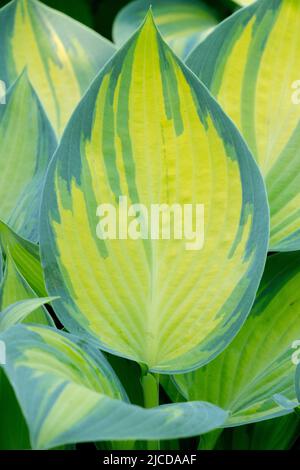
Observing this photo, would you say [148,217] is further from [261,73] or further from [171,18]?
[171,18]

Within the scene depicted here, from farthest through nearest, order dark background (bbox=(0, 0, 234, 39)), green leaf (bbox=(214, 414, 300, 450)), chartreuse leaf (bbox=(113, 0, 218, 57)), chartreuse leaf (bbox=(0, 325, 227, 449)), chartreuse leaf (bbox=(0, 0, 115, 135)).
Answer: dark background (bbox=(0, 0, 234, 39)) < chartreuse leaf (bbox=(113, 0, 218, 57)) < chartreuse leaf (bbox=(0, 0, 115, 135)) < green leaf (bbox=(214, 414, 300, 450)) < chartreuse leaf (bbox=(0, 325, 227, 449))

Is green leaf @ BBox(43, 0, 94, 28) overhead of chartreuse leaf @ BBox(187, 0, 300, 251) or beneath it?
overhead

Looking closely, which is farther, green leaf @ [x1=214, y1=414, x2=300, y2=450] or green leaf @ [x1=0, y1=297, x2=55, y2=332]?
green leaf @ [x1=214, y1=414, x2=300, y2=450]

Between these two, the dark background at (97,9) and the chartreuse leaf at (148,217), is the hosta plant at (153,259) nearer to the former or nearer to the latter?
the chartreuse leaf at (148,217)

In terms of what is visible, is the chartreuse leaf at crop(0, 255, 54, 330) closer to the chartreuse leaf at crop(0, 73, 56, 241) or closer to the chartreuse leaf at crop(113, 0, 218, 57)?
the chartreuse leaf at crop(0, 73, 56, 241)

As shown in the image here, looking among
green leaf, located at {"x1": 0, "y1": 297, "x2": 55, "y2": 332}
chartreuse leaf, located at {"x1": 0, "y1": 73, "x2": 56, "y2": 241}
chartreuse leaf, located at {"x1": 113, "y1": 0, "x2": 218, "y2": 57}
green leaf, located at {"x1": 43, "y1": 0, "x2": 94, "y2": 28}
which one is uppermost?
green leaf, located at {"x1": 43, "y1": 0, "x2": 94, "y2": 28}

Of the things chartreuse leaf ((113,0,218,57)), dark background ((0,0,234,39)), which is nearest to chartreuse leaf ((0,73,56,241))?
chartreuse leaf ((113,0,218,57))

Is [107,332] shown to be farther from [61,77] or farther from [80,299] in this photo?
[61,77]
